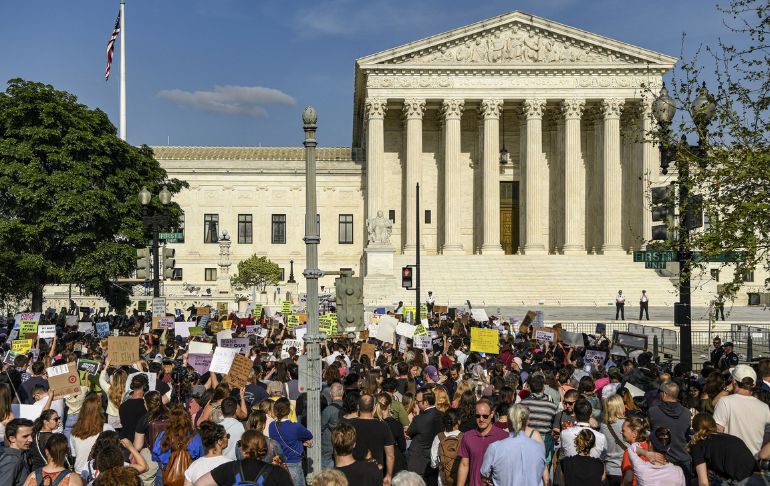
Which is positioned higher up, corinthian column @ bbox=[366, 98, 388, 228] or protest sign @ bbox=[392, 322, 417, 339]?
corinthian column @ bbox=[366, 98, 388, 228]

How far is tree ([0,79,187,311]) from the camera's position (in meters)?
30.0

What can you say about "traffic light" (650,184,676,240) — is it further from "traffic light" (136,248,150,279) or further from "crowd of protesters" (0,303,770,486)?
"traffic light" (136,248,150,279)

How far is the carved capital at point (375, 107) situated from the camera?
2264 inches

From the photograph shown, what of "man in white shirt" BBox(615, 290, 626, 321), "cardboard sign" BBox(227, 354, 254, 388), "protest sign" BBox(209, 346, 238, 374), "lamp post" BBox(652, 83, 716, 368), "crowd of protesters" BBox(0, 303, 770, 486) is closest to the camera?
"crowd of protesters" BBox(0, 303, 770, 486)

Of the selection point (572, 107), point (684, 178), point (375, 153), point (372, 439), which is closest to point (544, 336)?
point (684, 178)

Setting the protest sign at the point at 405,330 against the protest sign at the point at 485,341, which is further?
the protest sign at the point at 405,330

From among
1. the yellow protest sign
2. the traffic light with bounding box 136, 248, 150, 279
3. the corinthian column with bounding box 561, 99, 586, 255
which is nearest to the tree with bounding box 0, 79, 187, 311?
the traffic light with bounding box 136, 248, 150, 279

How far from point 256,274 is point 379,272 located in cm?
1475

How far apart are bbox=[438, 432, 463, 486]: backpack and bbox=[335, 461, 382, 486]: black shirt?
1405 millimetres

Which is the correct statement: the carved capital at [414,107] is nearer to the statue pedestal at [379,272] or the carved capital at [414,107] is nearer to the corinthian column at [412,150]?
the corinthian column at [412,150]

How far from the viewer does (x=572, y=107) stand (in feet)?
189

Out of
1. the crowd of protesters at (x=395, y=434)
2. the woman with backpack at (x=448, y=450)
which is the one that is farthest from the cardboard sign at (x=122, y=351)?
the woman with backpack at (x=448, y=450)

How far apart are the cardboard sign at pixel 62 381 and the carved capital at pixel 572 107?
50.8 metres

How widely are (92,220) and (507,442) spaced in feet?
87.5
